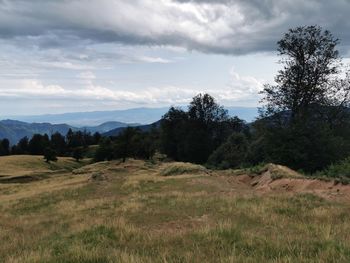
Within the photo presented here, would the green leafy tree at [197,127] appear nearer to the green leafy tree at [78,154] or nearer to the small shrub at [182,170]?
the green leafy tree at [78,154]

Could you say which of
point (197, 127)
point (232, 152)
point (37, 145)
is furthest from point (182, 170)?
point (37, 145)

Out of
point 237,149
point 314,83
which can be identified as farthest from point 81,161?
point 314,83

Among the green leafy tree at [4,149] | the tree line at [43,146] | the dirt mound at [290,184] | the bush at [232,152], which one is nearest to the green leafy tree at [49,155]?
the tree line at [43,146]

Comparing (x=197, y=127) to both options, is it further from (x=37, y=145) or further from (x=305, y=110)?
(x=37, y=145)

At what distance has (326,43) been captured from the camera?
48000 mm

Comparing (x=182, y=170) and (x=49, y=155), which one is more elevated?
(x=182, y=170)

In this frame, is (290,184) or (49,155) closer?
(290,184)

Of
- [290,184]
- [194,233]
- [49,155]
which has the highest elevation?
[194,233]

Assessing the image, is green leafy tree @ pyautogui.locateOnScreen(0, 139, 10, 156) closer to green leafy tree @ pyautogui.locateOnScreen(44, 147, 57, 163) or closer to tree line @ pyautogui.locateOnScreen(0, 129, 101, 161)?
tree line @ pyautogui.locateOnScreen(0, 129, 101, 161)

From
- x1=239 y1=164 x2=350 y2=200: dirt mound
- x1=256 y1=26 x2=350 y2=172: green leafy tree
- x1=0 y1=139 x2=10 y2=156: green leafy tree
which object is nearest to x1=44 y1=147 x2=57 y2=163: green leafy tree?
x1=0 y1=139 x2=10 y2=156: green leafy tree

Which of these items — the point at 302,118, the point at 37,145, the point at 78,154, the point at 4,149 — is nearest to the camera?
the point at 302,118

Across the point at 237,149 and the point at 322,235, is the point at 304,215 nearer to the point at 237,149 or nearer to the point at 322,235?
the point at 322,235

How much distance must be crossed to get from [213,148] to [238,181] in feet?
208

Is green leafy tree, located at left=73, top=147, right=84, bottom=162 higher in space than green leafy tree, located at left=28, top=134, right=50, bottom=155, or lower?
lower
